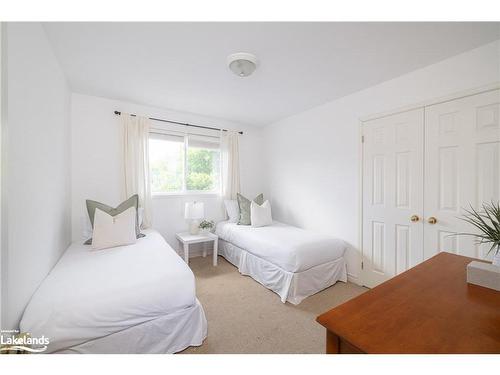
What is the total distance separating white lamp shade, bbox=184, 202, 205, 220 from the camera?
10.3 ft

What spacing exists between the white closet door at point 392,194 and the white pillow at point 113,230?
2.72m

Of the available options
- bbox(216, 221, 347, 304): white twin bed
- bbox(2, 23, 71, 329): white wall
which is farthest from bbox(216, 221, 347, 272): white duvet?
bbox(2, 23, 71, 329): white wall

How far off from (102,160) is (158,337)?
241 cm

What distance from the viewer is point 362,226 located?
8.34ft

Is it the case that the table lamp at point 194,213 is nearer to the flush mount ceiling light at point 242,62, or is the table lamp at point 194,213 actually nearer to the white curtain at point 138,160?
the white curtain at point 138,160

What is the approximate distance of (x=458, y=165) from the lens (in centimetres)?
183

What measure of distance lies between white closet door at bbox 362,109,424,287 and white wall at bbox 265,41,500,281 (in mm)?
137

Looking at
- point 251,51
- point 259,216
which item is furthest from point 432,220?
point 251,51

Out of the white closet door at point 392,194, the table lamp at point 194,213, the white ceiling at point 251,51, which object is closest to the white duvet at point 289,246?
the white closet door at point 392,194

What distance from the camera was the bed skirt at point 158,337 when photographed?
1205mm

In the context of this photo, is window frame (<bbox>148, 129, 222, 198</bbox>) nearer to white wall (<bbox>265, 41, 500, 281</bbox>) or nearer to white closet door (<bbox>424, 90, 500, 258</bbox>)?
white wall (<bbox>265, 41, 500, 281</bbox>)
